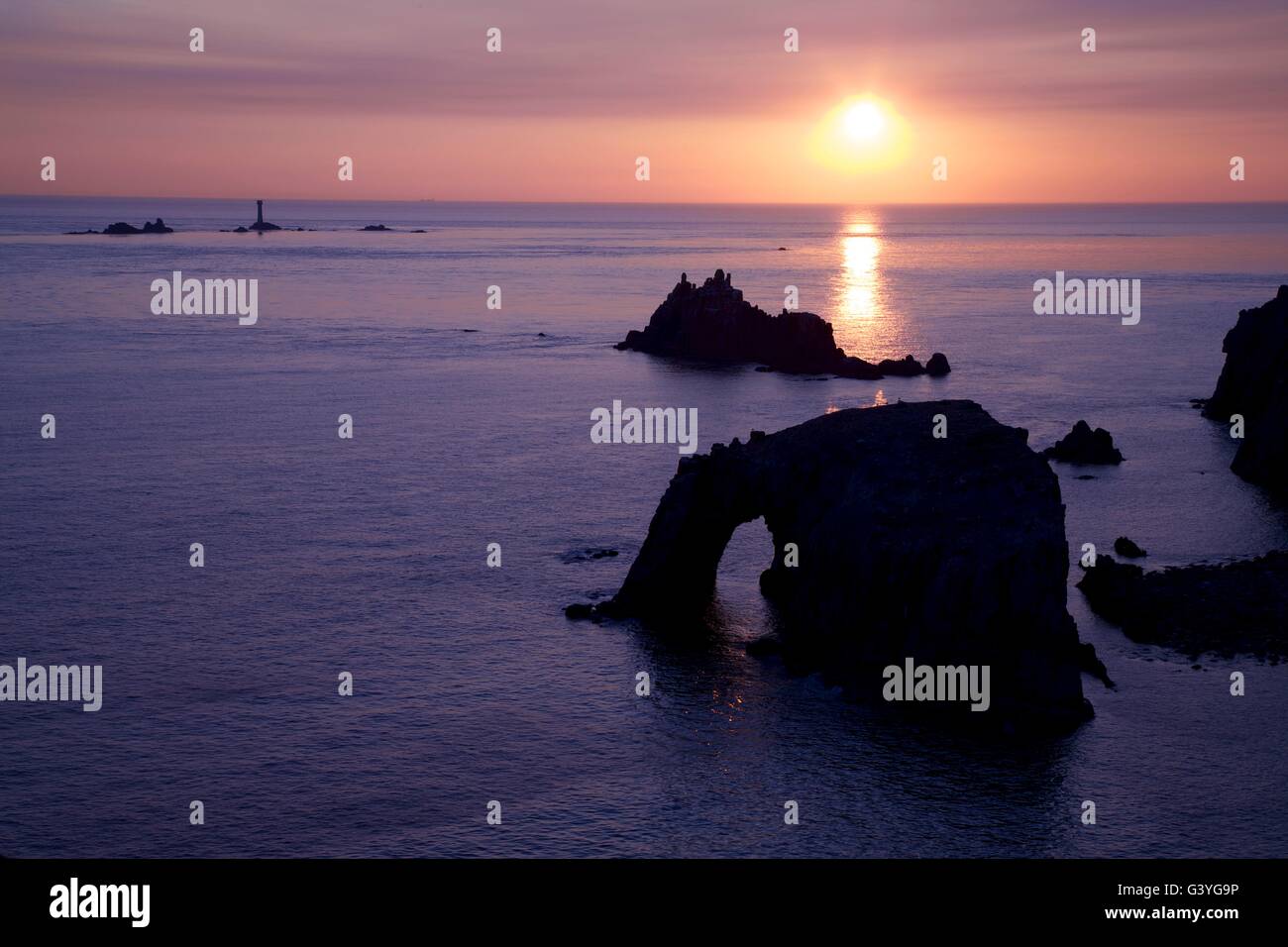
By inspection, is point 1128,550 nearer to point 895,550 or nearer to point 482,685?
point 895,550

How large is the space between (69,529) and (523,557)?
27.7 metres

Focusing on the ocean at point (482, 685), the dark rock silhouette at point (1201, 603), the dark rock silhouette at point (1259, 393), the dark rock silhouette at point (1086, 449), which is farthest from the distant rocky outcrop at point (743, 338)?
the dark rock silhouette at point (1201, 603)

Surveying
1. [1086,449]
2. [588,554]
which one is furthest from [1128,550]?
[588,554]

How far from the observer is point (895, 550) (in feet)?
170

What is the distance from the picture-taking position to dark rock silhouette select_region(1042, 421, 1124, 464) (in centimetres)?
9725

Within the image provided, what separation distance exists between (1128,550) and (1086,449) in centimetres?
2753

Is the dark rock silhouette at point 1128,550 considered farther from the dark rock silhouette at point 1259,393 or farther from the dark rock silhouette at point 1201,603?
the dark rock silhouette at point 1259,393

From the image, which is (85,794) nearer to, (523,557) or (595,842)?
(595,842)

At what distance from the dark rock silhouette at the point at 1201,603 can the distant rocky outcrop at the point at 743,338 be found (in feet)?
263

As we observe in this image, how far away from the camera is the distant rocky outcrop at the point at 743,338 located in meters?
148

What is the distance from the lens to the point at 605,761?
154 feet

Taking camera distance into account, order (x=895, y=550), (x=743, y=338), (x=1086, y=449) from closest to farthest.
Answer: (x=895, y=550) < (x=1086, y=449) < (x=743, y=338)
